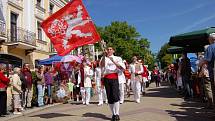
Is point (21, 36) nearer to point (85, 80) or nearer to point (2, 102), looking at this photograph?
point (85, 80)

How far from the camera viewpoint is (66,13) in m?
11.1

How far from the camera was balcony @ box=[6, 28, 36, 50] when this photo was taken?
1049 inches

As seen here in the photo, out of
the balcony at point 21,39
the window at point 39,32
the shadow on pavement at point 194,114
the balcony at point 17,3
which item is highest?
the balcony at point 17,3

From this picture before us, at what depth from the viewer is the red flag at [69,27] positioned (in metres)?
10.9

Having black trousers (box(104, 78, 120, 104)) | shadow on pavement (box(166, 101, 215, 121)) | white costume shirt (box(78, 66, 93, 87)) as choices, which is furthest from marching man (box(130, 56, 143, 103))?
black trousers (box(104, 78, 120, 104))

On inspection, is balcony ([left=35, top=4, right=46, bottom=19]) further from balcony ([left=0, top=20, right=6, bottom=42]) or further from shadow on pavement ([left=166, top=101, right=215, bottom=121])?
shadow on pavement ([left=166, top=101, right=215, bottom=121])

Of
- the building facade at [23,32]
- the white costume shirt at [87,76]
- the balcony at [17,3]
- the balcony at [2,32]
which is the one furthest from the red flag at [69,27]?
the balcony at [17,3]

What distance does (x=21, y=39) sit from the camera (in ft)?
90.9

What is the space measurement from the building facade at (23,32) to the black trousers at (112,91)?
14035 millimetres

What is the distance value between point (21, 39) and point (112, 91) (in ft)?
64.5

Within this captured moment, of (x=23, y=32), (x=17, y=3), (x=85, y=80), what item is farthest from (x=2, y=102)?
(x=17, y=3)

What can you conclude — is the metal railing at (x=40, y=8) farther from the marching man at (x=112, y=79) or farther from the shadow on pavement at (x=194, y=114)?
the marching man at (x=112, y=79)

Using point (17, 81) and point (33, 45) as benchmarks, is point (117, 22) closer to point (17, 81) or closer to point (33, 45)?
point (33, 45)

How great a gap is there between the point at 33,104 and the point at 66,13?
543 centimetres
